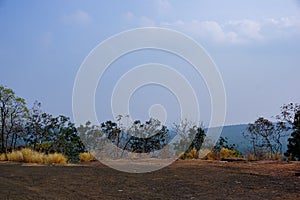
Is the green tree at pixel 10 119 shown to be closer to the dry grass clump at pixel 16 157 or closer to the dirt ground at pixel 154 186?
the dry grass clump at pixel 16 157

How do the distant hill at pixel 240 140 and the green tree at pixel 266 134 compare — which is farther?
the distant hill at pixel 240 140

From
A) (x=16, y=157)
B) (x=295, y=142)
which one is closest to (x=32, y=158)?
(x=16, y=157)

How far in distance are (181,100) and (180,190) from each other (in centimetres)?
691

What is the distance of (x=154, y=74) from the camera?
12.0 meters

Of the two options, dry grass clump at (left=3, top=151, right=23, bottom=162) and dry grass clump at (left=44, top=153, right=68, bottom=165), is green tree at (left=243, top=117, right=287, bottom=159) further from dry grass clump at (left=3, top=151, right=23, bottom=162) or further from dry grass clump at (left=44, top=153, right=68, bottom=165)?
dry grass clump at (left=3, top=151, right=23, bottom=162)

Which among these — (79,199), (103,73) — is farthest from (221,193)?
(103,73)

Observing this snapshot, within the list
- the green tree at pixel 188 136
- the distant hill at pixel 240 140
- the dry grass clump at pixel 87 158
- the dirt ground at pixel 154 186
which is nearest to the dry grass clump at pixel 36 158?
the dry grass clump at pixel 87 158

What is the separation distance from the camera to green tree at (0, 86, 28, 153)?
14.0 metres

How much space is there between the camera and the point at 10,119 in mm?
14523

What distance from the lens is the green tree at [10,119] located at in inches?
551

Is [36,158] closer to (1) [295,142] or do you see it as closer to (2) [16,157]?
(2) [16,157]

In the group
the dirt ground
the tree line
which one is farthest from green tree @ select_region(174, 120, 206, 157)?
the dirt ground

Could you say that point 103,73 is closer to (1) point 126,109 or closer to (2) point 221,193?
(1) point 126,109

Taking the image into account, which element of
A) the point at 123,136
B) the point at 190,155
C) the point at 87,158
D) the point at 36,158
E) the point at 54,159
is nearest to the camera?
the point at 36,158
